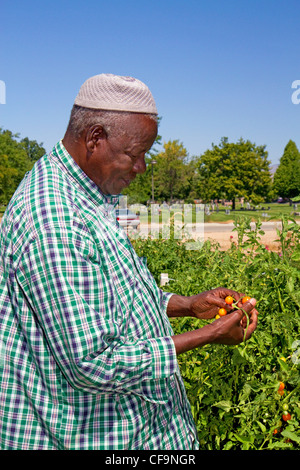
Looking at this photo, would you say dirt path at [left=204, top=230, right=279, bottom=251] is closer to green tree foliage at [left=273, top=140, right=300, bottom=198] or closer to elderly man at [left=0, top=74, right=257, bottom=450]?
elderly man at [left=0, top=74, right=257, bottom=450]

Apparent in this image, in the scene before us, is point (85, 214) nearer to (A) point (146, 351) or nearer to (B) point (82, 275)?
(B) point (82, 275)

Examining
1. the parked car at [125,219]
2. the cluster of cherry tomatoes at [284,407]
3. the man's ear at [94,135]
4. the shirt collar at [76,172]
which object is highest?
the man's ear at [94,135]

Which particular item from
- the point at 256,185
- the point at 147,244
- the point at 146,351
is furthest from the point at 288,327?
the point at 256,185

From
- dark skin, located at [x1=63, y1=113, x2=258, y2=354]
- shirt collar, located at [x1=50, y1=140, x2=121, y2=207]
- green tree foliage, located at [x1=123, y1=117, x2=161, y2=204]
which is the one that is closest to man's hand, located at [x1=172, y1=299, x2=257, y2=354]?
dark skin, located at [x1=63, y1=113, x2=258, y2=354]

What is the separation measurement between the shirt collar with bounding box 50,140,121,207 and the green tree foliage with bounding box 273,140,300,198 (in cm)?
3852

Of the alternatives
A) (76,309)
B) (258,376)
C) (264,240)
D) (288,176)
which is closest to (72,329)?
(76,309)

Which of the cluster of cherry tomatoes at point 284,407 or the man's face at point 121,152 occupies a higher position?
the man's face at point 121,152

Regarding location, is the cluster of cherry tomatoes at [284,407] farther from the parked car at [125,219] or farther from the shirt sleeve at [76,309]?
the parked car at [125,219]

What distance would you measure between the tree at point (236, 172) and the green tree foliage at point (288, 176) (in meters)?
6.77

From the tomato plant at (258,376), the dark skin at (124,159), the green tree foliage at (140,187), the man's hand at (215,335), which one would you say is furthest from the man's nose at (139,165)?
the green tree foliage at (140,187)

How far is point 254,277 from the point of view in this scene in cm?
252

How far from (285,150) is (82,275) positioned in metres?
45.0

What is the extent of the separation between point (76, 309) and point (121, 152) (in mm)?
490

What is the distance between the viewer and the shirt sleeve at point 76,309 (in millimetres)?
1156
